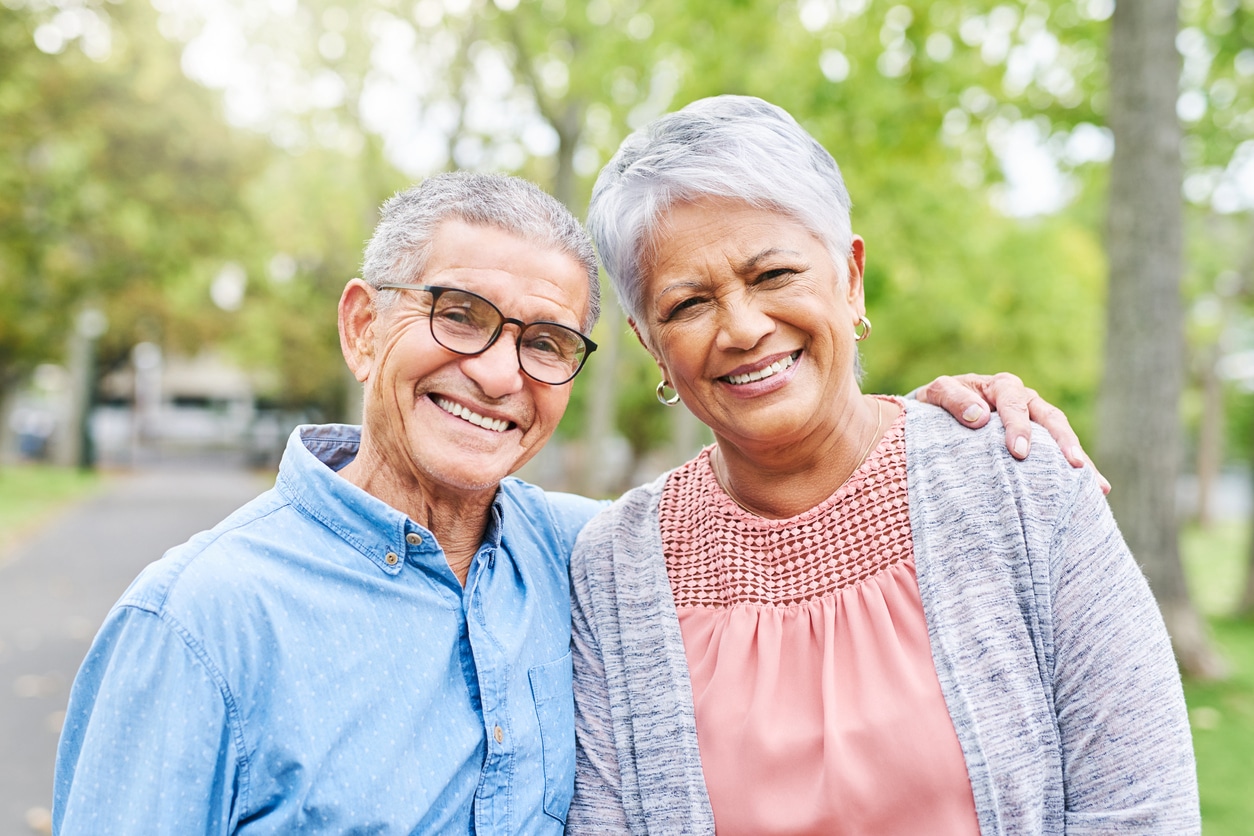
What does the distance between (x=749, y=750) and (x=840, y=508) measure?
55 cm

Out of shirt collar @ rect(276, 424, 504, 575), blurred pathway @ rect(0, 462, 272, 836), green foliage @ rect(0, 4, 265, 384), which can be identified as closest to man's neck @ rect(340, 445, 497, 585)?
shirt collar @ rect(276, 424, 504, 575)

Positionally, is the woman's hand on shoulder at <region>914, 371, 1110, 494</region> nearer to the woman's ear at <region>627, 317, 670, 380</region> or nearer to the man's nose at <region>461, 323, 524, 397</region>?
the woman's ear at <region>627, 317, 670, 380</region>

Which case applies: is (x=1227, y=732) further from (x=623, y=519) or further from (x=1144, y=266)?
(x=623, y=519)

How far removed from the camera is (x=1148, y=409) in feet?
22.0

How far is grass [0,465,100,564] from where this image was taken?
583 inches

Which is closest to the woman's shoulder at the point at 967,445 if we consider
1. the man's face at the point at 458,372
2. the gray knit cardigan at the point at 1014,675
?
the gray knit cardigan at the point at 1014,675

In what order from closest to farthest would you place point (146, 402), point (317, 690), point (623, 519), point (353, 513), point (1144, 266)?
1. point (317, 690)
2. point (353, 513)
3. point (623, 519)
4. point (1144, 266)
5. point (146, 402)

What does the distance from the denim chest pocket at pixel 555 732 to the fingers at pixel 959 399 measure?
105cm

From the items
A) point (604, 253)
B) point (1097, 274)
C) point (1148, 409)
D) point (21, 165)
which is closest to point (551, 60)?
point (1148, 409)

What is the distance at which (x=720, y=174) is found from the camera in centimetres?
213

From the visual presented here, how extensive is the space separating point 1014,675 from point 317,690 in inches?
50.6

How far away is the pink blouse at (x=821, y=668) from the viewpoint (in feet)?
6.30

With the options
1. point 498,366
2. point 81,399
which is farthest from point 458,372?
point 81,399

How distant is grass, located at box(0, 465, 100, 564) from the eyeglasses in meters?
12.3
